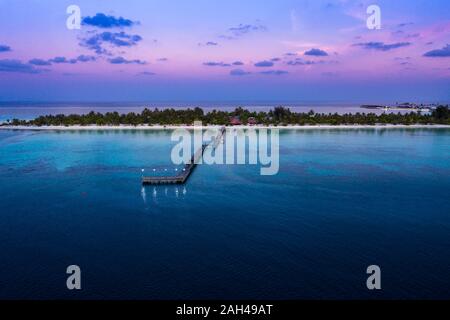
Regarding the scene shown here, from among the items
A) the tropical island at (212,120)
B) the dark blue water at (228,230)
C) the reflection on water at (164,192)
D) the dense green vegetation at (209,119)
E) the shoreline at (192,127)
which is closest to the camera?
the dark blue water at (228,230)

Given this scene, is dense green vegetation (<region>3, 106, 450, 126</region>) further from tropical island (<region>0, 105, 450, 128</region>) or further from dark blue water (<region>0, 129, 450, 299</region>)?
dark blue water (<region>0, 129, 450, 299</region>)

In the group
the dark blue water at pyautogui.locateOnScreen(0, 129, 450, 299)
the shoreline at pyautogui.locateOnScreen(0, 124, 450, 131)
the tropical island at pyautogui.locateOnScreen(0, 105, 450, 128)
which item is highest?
the tropical island at pyautogui.locateOnScreen(0, 105, 450, 128)

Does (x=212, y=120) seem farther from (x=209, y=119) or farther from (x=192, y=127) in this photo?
(x=192, y=127)

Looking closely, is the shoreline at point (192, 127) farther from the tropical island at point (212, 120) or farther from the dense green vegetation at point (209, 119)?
the dense green vegetation at point (209, 119)

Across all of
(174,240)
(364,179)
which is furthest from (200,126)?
(174,240)

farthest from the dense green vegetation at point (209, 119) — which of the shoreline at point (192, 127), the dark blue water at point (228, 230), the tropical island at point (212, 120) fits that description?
the dark blue water at point (228, 230)

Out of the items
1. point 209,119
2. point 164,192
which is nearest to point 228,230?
point 164,192

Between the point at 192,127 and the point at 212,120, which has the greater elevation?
the point at 212,120

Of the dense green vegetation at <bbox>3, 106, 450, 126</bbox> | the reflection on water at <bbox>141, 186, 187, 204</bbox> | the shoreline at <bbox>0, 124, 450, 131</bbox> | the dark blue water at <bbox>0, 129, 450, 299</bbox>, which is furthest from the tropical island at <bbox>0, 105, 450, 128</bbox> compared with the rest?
the reflection on water at <bbox>141, 186, 187, 204</bbox>
